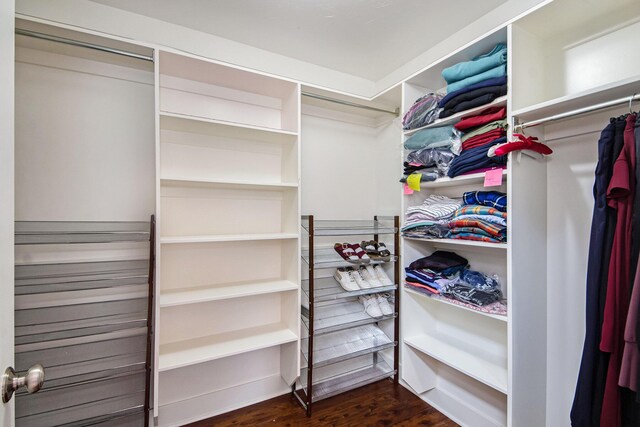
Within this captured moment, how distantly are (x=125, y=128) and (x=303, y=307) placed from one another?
1.57m

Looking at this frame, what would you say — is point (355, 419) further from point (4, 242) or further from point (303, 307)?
point (4, 242)

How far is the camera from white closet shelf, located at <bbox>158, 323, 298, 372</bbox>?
5.43ft

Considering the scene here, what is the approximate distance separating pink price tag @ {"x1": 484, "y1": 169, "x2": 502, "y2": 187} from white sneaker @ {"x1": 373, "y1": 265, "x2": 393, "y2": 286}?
987 millimetres

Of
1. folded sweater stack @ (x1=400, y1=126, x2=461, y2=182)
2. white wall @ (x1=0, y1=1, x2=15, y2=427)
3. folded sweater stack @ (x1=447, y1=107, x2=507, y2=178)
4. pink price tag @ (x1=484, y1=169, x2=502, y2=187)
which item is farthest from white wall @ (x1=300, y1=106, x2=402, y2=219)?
white wall @ (x1=0, y1=1, x2=15, y2=427)

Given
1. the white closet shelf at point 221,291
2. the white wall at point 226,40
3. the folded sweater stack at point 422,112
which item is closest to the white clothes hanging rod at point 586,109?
the folded sweater stack at point 422,112

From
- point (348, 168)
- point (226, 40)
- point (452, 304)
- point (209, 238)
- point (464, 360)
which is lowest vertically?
point (464, 360)

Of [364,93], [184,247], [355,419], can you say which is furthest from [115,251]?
[364,93]

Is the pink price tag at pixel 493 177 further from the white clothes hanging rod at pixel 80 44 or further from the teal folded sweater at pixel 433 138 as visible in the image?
the white clothes hanging rod at pixel 80 44

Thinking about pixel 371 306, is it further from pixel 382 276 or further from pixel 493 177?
pixel 493 177

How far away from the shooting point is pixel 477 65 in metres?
1.58

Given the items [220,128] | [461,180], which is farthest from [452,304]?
[220,128]

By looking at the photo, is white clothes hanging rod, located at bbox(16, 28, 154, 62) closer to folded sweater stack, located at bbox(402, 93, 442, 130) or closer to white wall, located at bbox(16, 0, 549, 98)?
white wall, located at bbox(16, 0, 549, 98)

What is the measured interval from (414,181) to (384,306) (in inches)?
36.1

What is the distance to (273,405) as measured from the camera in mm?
2039
